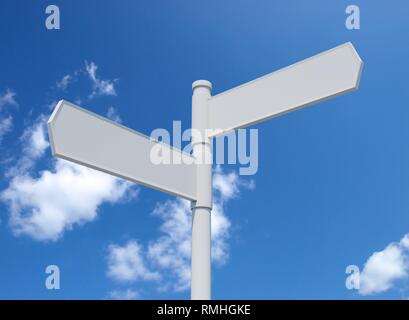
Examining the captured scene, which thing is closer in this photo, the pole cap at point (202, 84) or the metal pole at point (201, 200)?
the metal pole at point (201, 200)

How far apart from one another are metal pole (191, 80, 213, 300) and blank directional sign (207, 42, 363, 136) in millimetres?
66

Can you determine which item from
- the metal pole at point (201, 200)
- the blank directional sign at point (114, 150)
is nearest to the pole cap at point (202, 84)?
the metal pole at point (201, 200)

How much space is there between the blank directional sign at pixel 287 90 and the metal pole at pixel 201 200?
0.07 metres

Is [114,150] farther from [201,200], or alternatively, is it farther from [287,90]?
[287,90]

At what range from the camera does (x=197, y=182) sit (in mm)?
3119

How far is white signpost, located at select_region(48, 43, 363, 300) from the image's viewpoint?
2.65 meters

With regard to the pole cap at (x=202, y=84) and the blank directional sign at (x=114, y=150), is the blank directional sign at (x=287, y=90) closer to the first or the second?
the pole cap at (x=202, y=84)

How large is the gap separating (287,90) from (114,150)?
38.6 inches

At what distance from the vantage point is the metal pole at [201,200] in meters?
2.92

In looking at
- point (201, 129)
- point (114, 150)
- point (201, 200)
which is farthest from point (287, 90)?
point (114, 150)

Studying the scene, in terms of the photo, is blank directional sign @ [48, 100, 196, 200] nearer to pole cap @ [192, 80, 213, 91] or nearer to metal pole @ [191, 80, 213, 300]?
metal pole @ [191, 80, 213, 300]

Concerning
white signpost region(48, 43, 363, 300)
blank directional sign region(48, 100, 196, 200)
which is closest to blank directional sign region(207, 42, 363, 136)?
white signpost region(48, 43, 363, 300)

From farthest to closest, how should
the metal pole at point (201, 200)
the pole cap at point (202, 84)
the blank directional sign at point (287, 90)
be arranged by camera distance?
Result: the pole cap at point (202, 84) < the metal pole at point (201, 200) < the blank directional sign at point (287, 90)
